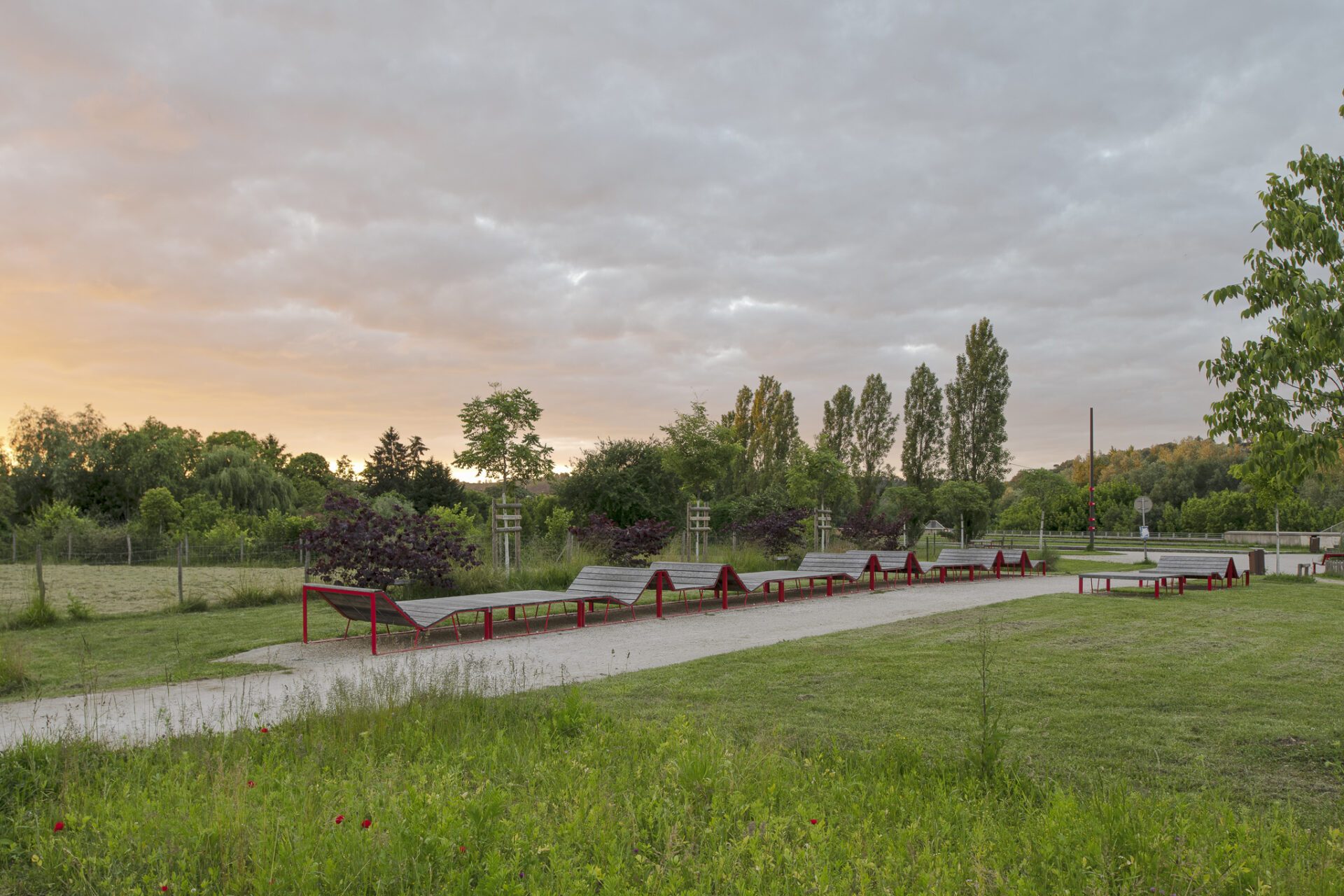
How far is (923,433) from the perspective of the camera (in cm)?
4475

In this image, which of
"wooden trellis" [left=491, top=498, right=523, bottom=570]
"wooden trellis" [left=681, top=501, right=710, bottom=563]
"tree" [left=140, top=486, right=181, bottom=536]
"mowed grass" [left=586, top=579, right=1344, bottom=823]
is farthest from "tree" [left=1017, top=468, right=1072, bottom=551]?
"tree" [left=140, top=486, right=181, bottom=536]

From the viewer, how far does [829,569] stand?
60.6ft

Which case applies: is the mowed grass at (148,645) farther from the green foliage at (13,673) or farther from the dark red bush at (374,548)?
the dark red bush at (374,548)

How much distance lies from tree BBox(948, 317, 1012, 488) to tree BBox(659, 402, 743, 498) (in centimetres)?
2498

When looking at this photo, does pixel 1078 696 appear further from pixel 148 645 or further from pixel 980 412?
pixel 980 412

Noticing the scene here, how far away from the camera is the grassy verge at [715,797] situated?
3.29 meters

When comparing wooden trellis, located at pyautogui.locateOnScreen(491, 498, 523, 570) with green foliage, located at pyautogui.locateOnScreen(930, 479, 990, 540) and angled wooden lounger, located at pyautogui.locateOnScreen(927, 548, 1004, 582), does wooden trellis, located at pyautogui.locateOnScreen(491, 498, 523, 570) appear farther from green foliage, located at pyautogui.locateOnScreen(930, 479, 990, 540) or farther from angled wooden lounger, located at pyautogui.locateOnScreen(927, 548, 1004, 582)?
green foliage, located at pyautogui.locateOnScreen(930, 479, 990, 540)

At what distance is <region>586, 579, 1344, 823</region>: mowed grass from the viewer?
16.3 feet

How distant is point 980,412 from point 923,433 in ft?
9.43

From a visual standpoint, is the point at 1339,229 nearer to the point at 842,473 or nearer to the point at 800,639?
the point at 800,639

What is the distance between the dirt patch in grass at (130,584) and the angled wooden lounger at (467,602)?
4.91 meters

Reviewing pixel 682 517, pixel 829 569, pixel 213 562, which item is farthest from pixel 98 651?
pixel 682 517

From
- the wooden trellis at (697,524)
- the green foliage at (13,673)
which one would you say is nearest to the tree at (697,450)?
the wooden trellis at (697,524)

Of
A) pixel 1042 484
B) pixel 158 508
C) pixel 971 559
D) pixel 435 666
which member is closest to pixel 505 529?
pixel 435 666
